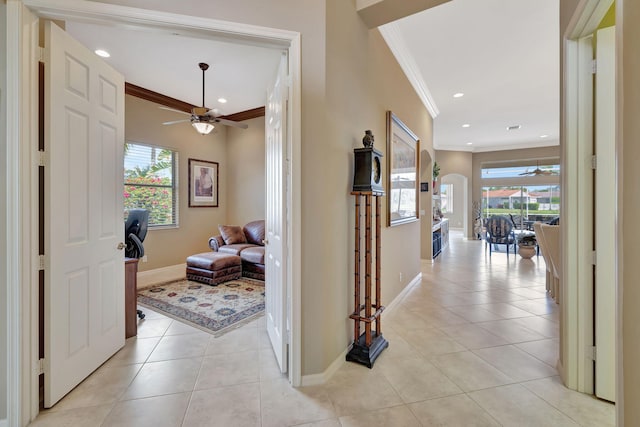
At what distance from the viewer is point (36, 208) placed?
161 cm

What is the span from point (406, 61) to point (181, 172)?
435cm

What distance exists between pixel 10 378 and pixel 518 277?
613 cm

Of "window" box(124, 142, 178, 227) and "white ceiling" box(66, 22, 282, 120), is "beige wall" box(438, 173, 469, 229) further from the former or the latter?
"window" box(124, 142, 178, 227)

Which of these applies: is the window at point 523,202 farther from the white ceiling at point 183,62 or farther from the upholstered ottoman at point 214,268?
the upholstered ottoman at point 214,268

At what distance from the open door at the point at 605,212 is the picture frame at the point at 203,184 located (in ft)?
18.9

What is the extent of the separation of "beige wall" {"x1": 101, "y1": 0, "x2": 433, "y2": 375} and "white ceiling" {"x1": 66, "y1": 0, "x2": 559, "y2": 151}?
0.94 ft

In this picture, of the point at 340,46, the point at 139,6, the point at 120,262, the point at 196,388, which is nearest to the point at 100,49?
the point at 139,6

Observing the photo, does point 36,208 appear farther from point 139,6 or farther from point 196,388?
point 196,388

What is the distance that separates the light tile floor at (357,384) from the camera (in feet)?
5.29

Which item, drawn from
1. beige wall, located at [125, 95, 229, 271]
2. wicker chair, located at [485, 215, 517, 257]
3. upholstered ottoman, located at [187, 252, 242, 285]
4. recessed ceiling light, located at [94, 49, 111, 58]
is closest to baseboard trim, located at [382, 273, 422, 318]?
upholstered ottoman, located at [187, 252, 242, 285]

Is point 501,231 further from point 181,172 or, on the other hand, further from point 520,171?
point 181,172

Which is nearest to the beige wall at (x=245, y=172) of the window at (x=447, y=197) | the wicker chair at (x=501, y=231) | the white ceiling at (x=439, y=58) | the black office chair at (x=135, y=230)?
the white ceiling at (x=439, y=58)

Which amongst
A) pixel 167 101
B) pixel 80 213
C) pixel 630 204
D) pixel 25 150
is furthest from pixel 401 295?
pixel 167 101

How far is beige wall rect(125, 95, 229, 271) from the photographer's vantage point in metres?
4.73
